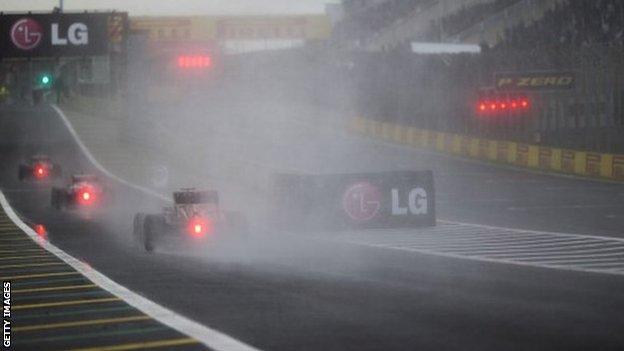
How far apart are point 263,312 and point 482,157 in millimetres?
53905

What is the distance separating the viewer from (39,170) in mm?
54406

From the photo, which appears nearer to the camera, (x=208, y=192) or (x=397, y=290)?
(x=397, y=290)

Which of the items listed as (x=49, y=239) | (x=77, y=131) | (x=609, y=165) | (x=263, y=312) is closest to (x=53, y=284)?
(x=263, y=312)

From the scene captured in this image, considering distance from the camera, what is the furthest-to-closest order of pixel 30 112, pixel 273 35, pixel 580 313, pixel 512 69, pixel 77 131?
pixel 30 112 < pixel 77 131 < pixel 512 69 < pixel 273 35 < pixel 580 313

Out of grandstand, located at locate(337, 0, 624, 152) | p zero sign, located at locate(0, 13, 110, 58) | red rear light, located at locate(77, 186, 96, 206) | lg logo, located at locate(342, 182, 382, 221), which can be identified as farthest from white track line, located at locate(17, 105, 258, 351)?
grandstand, located at locate(337, 0, 624, 152)

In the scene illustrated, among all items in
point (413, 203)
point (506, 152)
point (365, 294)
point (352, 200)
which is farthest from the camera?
point (506, 152)

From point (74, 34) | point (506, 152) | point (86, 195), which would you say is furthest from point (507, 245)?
point (506, 152)

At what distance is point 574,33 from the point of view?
7900cm

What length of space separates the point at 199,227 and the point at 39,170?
33.2 m

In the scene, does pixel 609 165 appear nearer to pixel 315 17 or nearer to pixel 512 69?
pixel 315 17

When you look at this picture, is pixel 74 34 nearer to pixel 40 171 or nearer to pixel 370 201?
pixel 40 171

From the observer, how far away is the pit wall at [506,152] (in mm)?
52750

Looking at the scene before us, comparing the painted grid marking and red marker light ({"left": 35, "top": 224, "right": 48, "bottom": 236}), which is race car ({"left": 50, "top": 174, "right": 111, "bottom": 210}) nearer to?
red marker light ({"left": 35, "top": 224, "right": 48, "bottom": 236})

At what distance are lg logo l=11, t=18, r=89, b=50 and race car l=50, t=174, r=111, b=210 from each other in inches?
779
